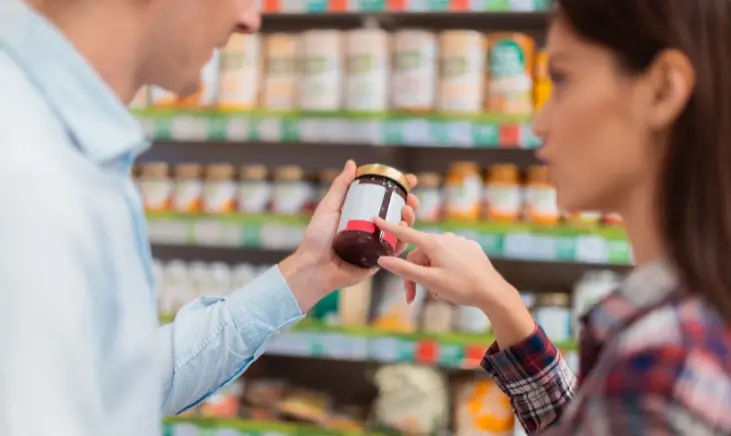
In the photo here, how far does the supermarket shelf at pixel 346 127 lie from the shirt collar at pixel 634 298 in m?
1.52

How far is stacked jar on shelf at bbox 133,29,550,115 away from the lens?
7.79 ft

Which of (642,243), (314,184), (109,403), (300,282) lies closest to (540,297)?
(314,184)

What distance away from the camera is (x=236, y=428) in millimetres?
2590

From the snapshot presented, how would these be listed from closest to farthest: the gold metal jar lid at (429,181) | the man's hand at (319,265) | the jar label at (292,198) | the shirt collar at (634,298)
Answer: the shirt collar at (634,298) → the man's hand at (319,265) → the gold metal jar lid at (429,181) → the jar label at (292,198)

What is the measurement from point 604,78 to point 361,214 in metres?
0.57

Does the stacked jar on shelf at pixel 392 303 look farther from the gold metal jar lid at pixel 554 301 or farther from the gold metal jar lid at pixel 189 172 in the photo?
the gold metal jar lid at pixel 189 172

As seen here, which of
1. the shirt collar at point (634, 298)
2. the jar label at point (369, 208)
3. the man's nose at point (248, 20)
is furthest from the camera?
the jar label at point (369, 208)

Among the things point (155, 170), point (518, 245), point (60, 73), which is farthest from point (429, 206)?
point (60, 73)

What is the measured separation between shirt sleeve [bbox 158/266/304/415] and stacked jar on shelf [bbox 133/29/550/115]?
1123 millimetres

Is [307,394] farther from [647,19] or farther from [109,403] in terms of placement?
[647,19]

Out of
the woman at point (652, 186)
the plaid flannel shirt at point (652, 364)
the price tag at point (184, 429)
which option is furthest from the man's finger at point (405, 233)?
the price tag at point (184, 429)

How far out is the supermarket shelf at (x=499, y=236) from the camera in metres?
2.28

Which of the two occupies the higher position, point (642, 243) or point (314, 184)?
point (642, 243)

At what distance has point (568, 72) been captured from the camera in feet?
2.92
